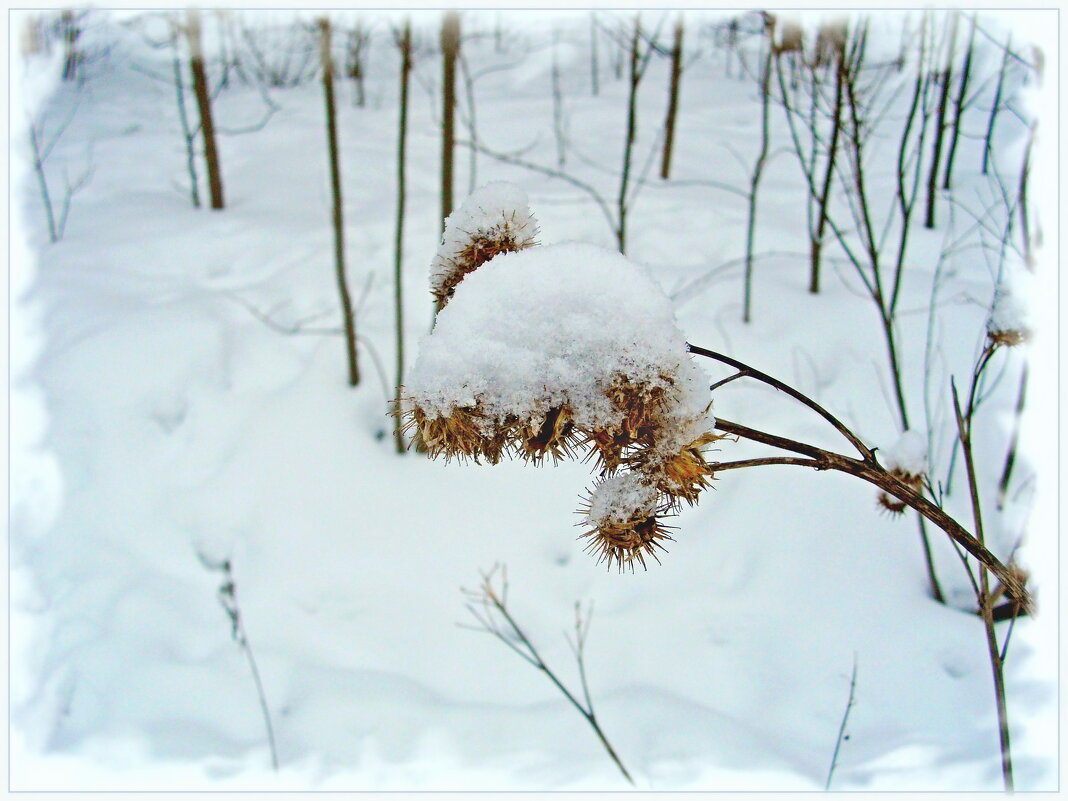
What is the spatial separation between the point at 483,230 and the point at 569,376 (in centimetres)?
27

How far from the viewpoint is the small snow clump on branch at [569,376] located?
65 cm

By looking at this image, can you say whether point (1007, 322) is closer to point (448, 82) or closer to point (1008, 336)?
point (1008, 336)

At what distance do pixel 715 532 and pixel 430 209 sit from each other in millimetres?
3103

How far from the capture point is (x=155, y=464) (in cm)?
330

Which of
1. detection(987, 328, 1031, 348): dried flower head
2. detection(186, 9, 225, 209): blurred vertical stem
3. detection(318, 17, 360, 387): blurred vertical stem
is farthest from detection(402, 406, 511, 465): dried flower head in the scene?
detection(186, 9, 225, 209): blurred vertical stem

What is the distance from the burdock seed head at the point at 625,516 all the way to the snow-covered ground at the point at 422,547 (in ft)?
5.91

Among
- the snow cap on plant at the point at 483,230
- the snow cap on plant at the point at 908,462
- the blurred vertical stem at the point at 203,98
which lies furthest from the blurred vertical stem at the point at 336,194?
the snow cap on plant at the point at 908,462

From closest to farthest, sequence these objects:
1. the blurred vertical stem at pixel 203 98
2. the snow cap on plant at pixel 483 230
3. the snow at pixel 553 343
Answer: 1. the snow at pixel 553 343
2. the snow cap on plant at pixel 483 230
3. the blurred vertical stem at pixel 203 98

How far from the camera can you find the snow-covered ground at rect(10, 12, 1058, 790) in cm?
238

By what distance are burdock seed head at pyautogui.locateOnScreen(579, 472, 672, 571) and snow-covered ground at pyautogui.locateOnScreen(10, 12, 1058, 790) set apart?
1800 millimetres

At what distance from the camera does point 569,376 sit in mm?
655

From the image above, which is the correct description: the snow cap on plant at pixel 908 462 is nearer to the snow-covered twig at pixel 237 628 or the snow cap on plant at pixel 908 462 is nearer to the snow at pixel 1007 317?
the snow at pixel 1007 317

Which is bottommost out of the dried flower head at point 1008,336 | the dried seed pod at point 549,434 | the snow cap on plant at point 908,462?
the snow cap on plant at point 908,462

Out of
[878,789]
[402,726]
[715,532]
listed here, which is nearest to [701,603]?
[715,532]
